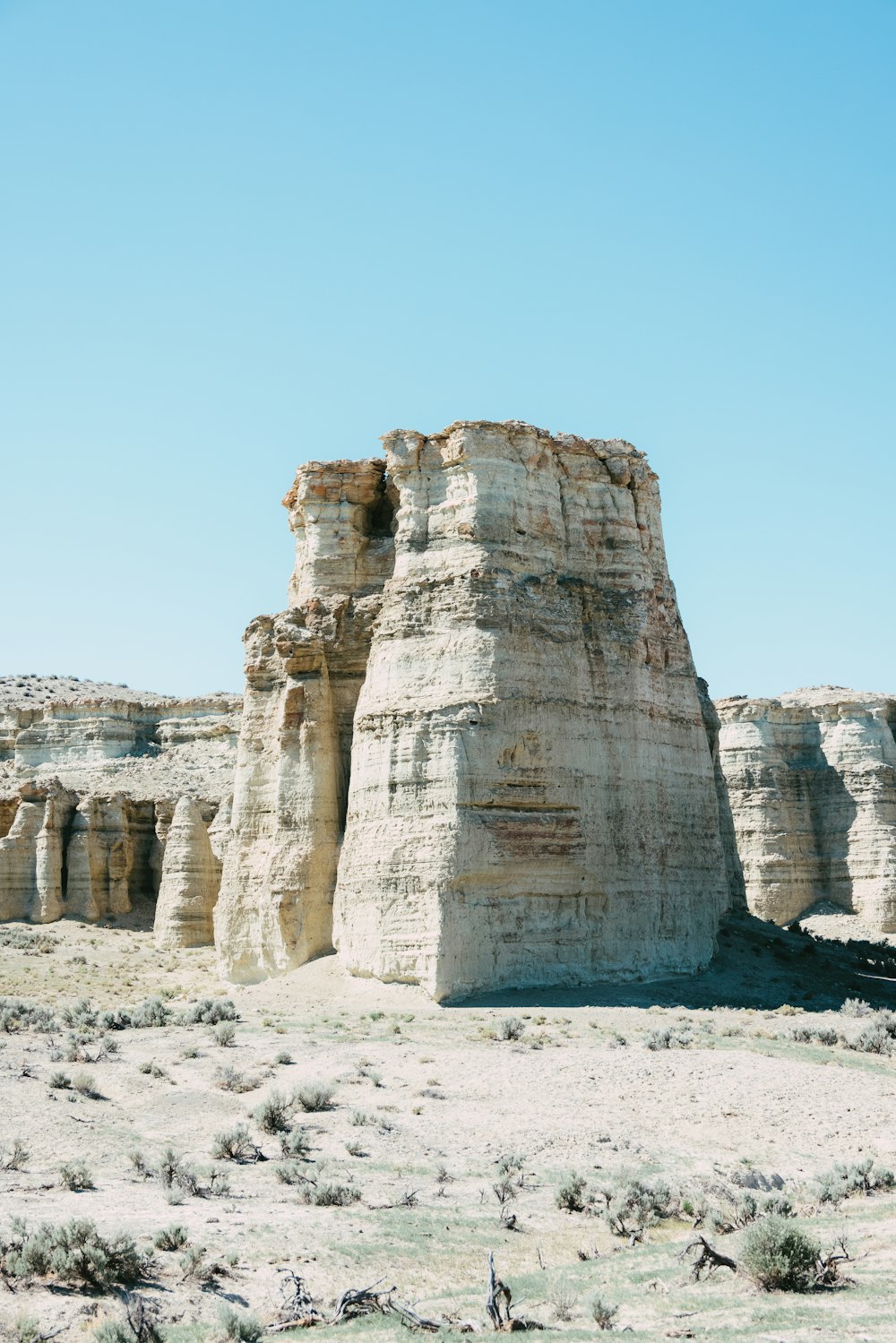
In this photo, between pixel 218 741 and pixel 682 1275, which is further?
pixel 218 741

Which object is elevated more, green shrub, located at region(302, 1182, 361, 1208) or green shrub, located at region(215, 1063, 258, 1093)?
green shrub, located at region(215, 1063, 258, 1093)

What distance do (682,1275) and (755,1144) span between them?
591cm

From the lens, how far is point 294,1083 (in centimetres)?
1980

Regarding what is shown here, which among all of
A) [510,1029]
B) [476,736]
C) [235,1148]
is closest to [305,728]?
[476,736]

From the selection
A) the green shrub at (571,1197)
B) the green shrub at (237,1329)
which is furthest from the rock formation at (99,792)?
the green shrub at (237,1329)

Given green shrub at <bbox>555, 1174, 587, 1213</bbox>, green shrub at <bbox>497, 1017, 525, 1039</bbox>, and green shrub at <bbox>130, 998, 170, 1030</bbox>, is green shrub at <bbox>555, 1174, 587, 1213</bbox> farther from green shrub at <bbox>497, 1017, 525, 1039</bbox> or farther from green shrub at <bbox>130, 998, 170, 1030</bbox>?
green shrub at <bbox>130, 998, 170, 1030</bbox>

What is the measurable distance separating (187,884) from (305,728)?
46.1 ft

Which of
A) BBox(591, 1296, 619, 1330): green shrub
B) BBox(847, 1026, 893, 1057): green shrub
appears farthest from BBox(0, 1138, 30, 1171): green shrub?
BBox(847, 1026, 893, 1057): green shrub

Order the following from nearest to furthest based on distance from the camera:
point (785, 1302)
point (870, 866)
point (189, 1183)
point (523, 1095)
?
point (785, 1302) < point (189, 1183) < point (523, 1095) < point (870, 866)

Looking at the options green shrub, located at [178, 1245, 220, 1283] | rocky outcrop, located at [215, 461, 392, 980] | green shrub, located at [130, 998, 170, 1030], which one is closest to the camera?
green shrub, located at [178, 1245, 220, 1283]

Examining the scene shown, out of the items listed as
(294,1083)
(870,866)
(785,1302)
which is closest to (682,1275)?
(785,1302)

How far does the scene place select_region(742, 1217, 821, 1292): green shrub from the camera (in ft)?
35.2

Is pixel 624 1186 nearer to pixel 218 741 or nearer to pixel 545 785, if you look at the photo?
pixel 545 785

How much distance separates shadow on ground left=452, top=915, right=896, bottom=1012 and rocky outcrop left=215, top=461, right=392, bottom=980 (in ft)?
23.6
